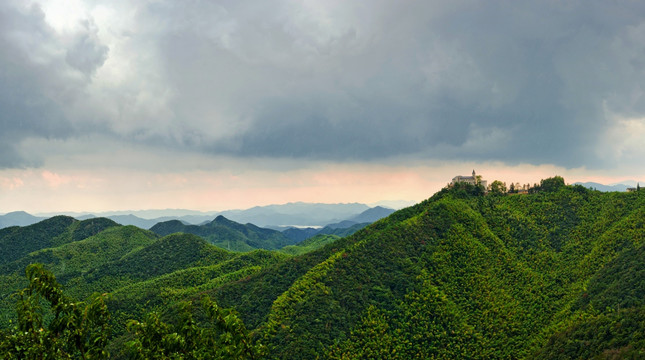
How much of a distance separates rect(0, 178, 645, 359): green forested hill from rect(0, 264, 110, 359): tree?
1608 inches

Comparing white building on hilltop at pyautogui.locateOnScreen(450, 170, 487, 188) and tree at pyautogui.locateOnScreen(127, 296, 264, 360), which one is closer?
tree at pyautogui.locateOnScreen(127, 296, 264, 360)

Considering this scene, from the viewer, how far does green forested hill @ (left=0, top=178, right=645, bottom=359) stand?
5381 cm

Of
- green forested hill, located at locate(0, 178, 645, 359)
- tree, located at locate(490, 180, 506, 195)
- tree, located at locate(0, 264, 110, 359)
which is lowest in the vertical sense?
green forested hill, located at locate(0, 178, 645, 359)

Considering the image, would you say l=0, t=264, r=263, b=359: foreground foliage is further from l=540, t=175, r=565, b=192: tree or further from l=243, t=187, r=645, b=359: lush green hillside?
l=540, t=175, r=565, b=192: tree

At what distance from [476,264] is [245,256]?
2863 inches

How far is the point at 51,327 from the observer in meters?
14.6

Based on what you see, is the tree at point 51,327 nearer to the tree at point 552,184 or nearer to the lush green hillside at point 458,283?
the lush green hillside at point 458,283

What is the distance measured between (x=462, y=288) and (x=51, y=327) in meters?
63.7

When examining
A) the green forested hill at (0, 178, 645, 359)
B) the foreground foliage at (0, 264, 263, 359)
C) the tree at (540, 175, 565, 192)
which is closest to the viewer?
the foreground foliage at (0, 264, 263, 359)

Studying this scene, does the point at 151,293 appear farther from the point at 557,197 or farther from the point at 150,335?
the point at 557,197

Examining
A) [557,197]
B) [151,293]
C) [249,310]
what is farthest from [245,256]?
[557,197]

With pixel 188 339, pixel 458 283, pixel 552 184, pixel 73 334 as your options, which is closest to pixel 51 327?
pixel 73 334

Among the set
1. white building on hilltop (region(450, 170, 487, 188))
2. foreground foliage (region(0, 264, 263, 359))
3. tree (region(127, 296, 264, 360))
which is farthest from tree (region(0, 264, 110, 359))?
white building on hilltop (region(450, 170, 487, 188))

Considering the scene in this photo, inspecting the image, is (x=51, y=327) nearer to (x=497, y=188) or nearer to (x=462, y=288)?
(x=462, y=288)
